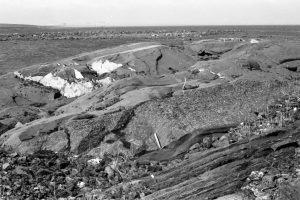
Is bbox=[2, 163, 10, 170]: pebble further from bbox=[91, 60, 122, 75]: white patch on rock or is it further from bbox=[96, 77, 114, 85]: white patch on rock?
bbox=[91, 60, 122, 75]: white patch on rock

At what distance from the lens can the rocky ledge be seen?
13250 mm

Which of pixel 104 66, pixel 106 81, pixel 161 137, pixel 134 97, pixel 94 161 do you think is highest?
pixel 134 97

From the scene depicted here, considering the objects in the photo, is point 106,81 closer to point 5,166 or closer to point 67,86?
point 67,86

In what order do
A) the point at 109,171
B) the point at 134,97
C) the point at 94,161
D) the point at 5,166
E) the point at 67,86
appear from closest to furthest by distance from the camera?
the point at 109,171
the point at 5,166
the point at 94,161
the point at 134,97
the point at 67,86

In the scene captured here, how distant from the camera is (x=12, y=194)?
13.5 metres

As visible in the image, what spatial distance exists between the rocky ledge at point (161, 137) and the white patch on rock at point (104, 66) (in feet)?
13.7

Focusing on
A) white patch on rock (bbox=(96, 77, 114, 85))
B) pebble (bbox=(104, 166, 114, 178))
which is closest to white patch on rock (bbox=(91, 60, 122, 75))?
white patch on rock (bbox=(96, 77, 114, 85))

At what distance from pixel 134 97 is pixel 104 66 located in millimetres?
11894

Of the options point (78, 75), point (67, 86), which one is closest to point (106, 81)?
point (78, 75)

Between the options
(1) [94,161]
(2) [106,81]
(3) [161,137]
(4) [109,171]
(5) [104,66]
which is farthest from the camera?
(5) [104,66]

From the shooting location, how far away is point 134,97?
20.4 metres

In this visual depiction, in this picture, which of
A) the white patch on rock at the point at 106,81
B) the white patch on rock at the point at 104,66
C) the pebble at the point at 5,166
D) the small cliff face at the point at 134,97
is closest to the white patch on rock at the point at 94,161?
the small cliff face at the point at 134,97

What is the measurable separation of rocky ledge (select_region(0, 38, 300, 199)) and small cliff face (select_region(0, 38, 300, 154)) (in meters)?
0.05

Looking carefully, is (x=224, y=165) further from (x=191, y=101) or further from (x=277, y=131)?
(x=191, y=101)
